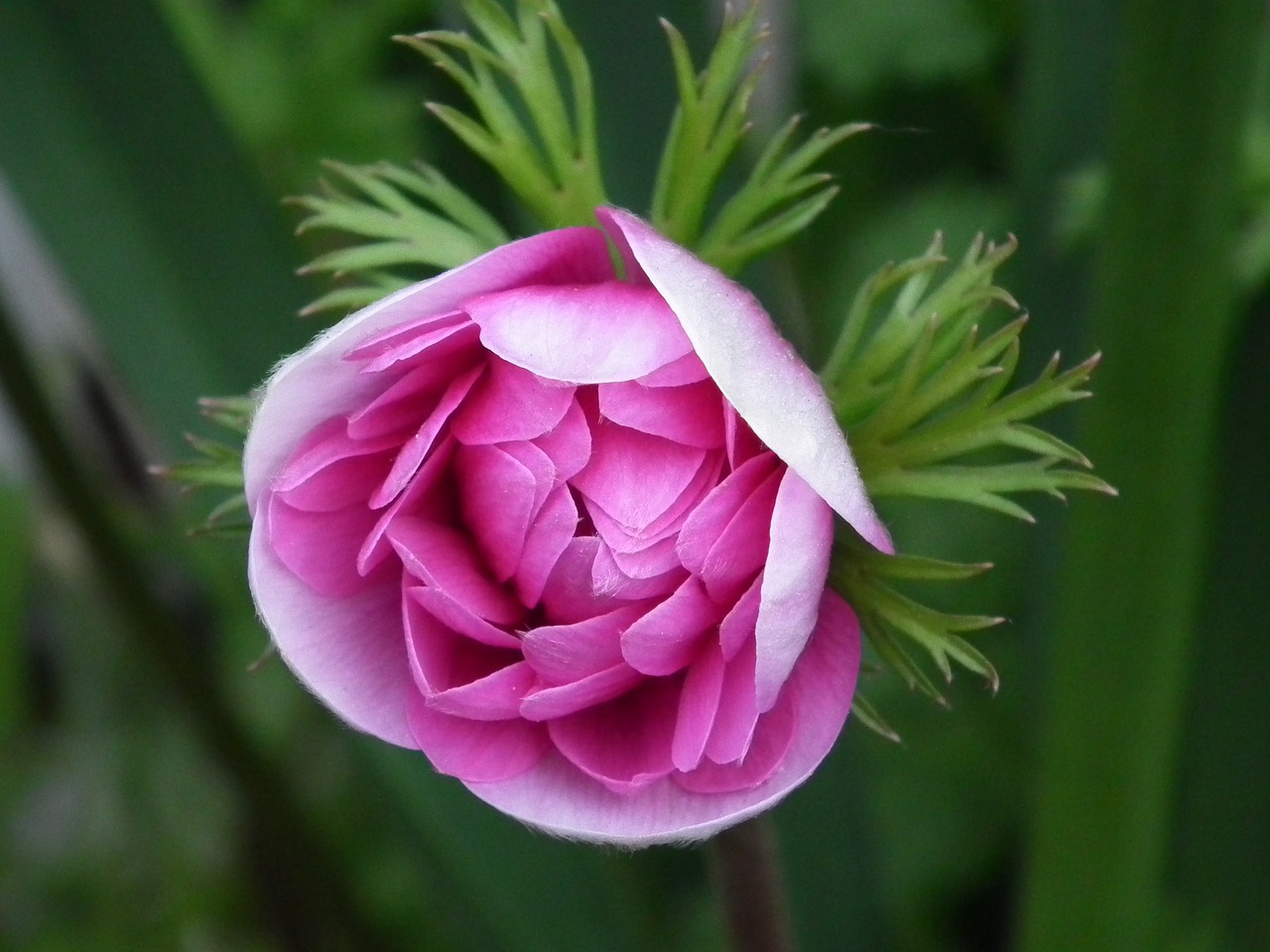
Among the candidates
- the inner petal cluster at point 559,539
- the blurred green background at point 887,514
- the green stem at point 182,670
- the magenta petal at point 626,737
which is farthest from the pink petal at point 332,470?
the green stem at point 182,670

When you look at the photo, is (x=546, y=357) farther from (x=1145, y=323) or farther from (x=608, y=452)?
(x=1145, y=323)

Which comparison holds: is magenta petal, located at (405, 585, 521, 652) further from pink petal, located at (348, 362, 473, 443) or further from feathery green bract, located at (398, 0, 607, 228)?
feathery green bract, located at (398, 0, 607, 228)

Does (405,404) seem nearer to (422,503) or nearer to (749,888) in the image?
(422,503)

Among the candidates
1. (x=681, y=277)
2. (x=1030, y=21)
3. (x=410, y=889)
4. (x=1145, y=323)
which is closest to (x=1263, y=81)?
(x=1030, y=21)

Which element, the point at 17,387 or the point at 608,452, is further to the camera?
the point at 17,387

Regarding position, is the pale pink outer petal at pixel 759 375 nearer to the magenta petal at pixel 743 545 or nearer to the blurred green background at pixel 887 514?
the magenta petal at pixel 743 545

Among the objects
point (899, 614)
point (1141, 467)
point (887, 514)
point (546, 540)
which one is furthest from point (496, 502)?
point (887, 514)

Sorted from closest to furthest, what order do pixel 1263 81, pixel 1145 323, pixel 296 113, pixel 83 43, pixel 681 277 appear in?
pixel 681 277
pixel 1145 323
pixel 83 43
pixel 1263 81
pixel 296 113
